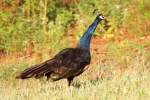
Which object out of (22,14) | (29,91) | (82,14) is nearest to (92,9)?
(82,14)

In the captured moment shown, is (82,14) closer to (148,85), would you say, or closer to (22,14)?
(22,14)

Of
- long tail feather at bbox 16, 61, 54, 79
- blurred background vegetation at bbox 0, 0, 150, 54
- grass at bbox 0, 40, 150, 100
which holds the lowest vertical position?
grass at bbox 0, 40, 150, 100

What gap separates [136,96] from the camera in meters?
7.89

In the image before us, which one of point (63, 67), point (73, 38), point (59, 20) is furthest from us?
point (73, 38)

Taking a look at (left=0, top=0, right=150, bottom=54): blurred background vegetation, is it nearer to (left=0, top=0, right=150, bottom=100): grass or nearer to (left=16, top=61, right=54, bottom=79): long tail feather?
(left=0, top=0, right=150, bottom=100): grass

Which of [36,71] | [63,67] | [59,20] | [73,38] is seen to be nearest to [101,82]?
[63,67]

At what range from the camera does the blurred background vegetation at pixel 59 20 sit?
41.1ft

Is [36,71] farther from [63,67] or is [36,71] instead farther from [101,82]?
[101,82]

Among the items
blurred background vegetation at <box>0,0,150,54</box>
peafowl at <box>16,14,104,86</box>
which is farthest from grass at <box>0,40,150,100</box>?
blurred background vegetation at <box>0,0,150,54</box>

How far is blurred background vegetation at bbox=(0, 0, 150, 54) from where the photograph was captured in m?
12.5

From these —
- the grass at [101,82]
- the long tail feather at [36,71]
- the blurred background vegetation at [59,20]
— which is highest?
the blurred background vegetation at [59,20]

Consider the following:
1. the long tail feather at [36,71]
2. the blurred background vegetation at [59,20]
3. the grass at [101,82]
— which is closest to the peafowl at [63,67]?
the long tail feather at [36,71]

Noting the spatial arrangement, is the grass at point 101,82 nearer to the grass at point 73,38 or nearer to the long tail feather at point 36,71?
the grass at point 73,38

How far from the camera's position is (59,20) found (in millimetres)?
13000
